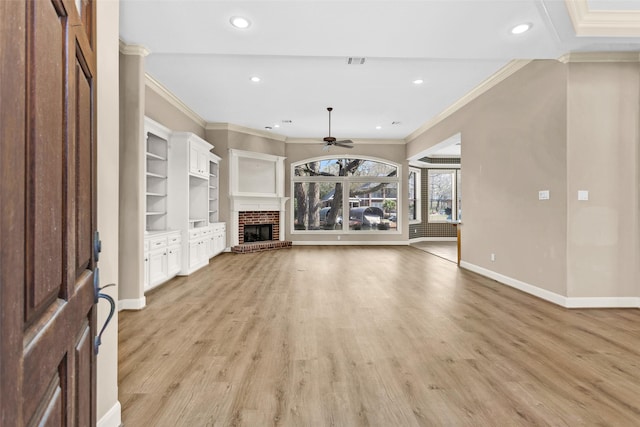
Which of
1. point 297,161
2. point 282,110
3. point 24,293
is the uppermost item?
point 282,110

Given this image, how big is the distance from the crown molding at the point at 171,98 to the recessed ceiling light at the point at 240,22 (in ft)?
7.65

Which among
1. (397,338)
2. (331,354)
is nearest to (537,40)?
(397,338)

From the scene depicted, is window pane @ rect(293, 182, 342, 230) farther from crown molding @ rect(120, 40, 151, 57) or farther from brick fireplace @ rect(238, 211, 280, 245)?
crown molding @ rect(120, 40, 151, 57)

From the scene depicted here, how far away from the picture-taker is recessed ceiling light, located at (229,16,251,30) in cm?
300

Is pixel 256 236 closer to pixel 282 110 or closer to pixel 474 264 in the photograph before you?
pixel 282 110

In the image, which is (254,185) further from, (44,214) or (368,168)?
(44,214)

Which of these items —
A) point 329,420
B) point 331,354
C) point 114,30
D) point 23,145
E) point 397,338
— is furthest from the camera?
point 397,338

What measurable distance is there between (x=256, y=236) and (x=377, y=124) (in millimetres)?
4263

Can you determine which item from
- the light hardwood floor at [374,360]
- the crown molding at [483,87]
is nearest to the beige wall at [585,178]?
the crown molding at [483,87]

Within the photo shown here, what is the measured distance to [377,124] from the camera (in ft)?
25.2

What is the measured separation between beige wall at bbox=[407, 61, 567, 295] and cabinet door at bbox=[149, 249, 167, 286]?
489 centimetres

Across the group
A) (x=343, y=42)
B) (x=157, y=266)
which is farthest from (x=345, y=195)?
(x=343, y=42)

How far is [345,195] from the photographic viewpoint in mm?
9617

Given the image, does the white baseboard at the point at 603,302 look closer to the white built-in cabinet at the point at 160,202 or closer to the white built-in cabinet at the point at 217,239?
the white built-in cabinet at the point at 160,202
